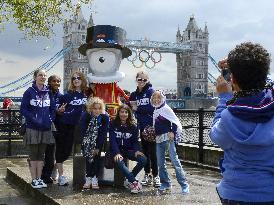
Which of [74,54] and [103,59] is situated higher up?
Answer: [74,54]

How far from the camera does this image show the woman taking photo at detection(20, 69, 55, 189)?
614cm

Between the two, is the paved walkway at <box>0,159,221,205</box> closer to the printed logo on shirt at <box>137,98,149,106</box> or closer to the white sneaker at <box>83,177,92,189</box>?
the white sneaker at <box>83,177,92,189</box>

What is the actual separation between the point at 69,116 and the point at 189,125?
467cm

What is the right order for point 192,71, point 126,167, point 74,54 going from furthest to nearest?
point 192,71
point 74,54
point 126,167

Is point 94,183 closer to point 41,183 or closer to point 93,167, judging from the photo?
point 93,167

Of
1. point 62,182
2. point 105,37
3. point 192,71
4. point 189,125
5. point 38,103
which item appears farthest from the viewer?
point 192,71

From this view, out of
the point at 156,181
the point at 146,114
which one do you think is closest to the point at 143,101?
the point at 146,114

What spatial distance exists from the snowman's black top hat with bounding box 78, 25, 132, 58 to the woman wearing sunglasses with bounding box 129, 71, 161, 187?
1.15 meters

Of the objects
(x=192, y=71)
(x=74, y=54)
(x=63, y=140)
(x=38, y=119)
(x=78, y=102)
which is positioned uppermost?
(x=74, y=54)

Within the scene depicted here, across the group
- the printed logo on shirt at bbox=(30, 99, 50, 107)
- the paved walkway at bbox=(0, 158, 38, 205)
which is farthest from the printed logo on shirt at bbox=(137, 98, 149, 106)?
the paved walkway at bbox=(0, 158, 38, 205)

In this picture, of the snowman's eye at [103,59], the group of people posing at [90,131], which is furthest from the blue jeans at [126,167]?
the snowman's eye at [103,59]

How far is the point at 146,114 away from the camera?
6.68 m

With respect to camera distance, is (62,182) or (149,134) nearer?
(149,134)

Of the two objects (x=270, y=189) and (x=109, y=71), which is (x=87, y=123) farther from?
(x=270, y=189)
